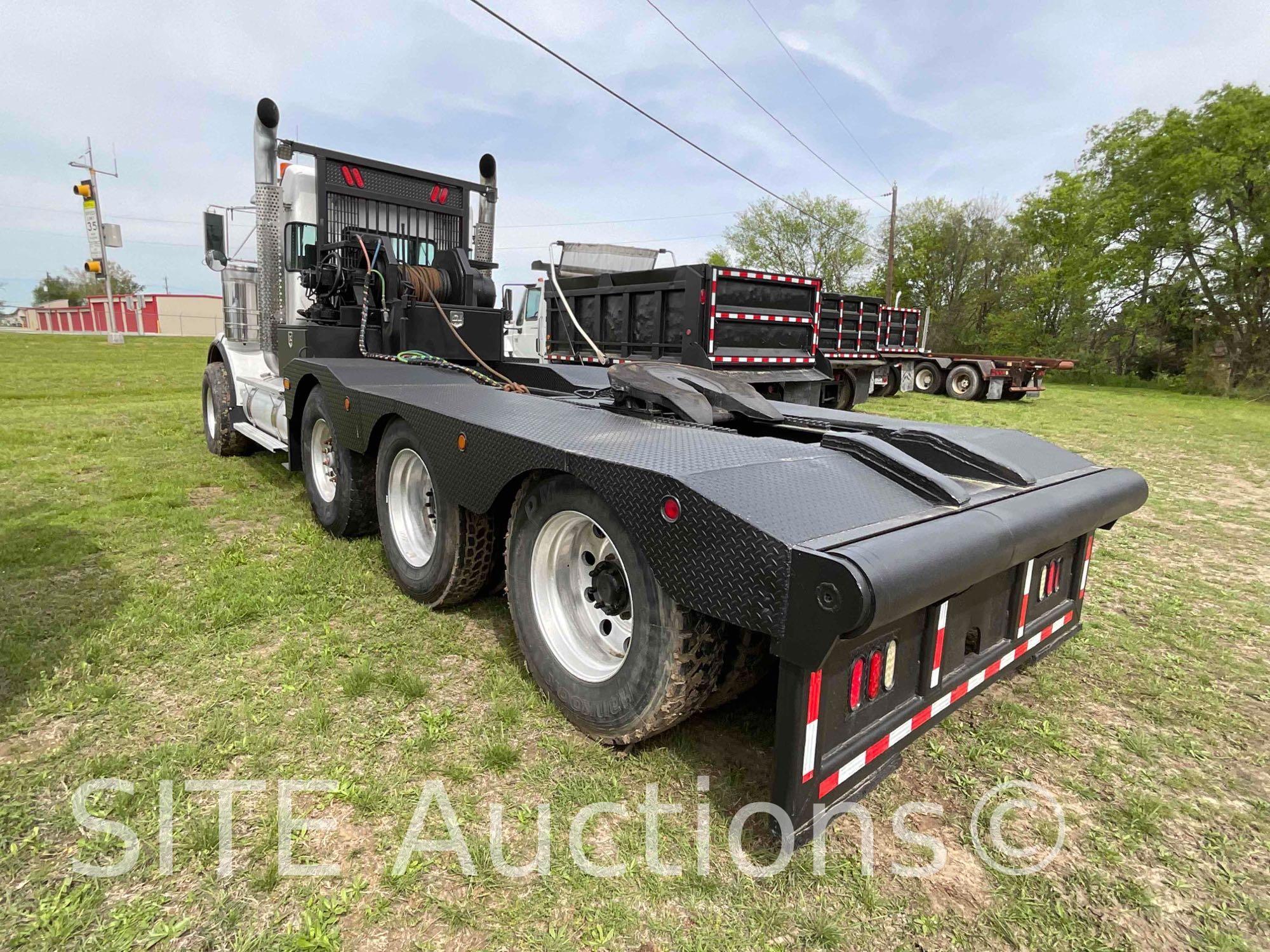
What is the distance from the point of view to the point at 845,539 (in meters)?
1.85

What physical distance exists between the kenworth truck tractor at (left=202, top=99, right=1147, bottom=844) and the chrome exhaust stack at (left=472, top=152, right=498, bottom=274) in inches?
81.6

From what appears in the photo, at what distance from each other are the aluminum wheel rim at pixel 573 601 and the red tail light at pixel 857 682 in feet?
3.04

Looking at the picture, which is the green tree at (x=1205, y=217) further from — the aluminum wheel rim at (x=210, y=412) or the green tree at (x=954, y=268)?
the aluminum wheel rim at (x=210, y=412)

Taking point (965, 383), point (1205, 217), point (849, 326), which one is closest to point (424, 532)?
point (849, 326)

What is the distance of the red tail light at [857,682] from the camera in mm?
2064

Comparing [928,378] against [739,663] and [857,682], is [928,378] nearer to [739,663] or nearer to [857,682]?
[739,663]

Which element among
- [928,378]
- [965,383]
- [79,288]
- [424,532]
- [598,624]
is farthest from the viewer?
[79,288]

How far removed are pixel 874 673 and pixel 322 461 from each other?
4.19 meters

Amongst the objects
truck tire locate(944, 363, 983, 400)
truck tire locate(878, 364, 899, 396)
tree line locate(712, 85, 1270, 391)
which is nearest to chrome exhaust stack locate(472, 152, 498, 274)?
truck tire locate(878, 364, 899, 396)

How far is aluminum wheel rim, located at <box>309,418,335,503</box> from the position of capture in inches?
196

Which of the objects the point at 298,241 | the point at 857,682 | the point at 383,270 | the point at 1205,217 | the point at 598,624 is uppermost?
the point at 1205,217

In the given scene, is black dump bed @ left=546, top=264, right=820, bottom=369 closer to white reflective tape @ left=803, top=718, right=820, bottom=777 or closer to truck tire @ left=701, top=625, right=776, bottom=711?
truck tire @ left=701, top=625, right=776, bottom=711

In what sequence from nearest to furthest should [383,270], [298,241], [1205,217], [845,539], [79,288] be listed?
[845,539] → [383,270] → [298,241] → [1205,217] → [79,288]

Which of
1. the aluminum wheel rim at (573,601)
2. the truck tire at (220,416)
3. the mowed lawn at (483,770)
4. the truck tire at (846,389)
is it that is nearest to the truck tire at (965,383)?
the truck tire at (846,389)
